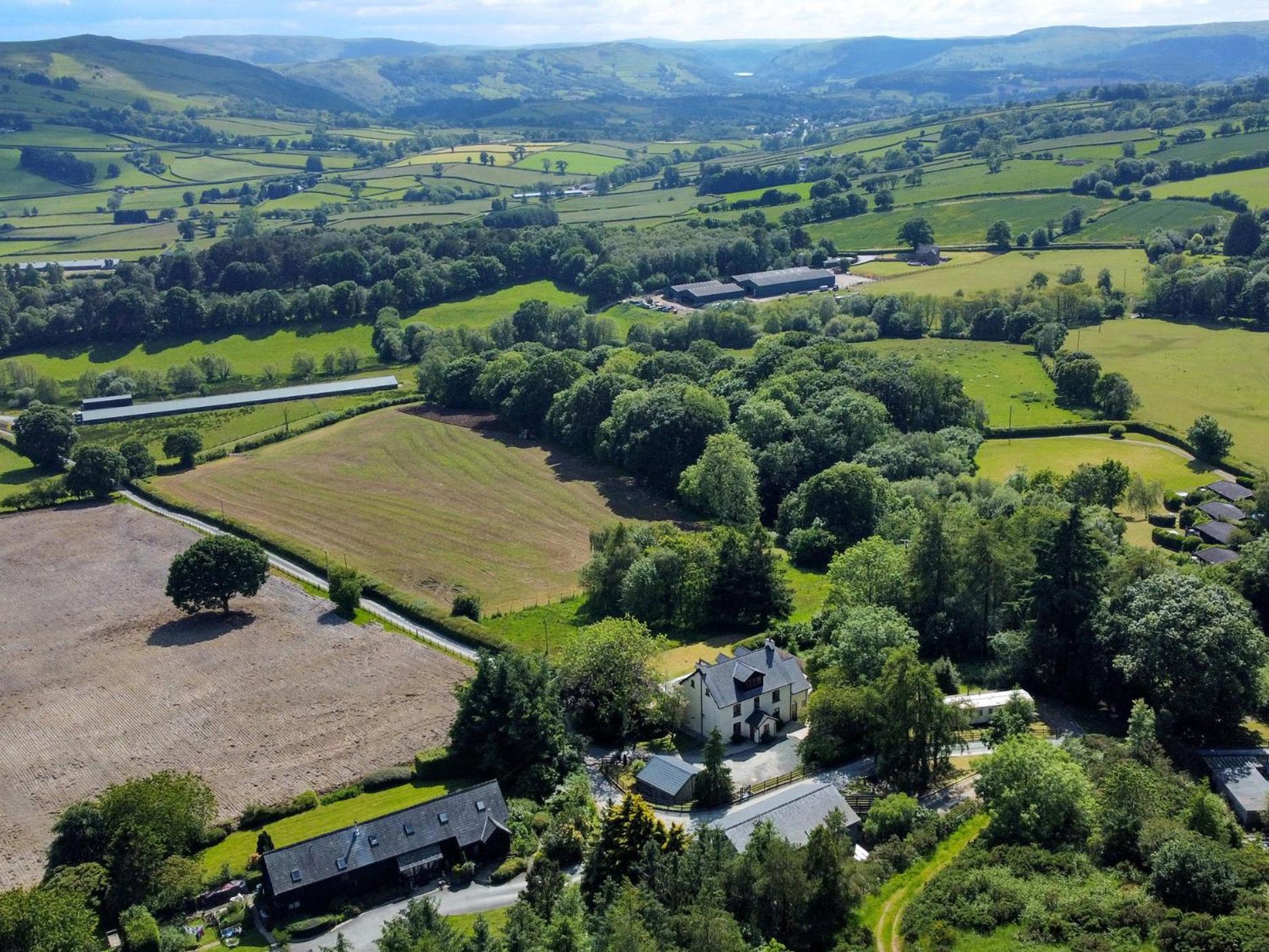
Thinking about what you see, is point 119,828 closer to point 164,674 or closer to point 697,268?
point 164,674

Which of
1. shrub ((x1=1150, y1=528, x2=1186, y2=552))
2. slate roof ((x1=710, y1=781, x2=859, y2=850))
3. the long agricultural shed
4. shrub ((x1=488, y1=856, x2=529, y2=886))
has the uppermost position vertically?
slate roof ((x1=710, y1=781, x2=859, y2=850))

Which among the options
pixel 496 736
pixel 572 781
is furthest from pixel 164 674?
pixel 572 781

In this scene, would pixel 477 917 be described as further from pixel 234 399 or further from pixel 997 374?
pixel 234 399

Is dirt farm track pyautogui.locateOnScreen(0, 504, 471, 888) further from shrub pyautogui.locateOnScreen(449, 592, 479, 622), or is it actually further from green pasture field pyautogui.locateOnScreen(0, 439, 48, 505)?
green pasture field pyautogui.locateOnScreen(0, 439, 48, 505)

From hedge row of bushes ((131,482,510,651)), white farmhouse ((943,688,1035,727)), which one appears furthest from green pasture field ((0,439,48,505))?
white farmhouse ((943,688,1035,727))

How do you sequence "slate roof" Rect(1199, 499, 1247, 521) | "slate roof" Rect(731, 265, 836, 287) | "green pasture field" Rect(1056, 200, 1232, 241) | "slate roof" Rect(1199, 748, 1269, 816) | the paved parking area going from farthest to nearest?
1. "green pasture field" Rect(1056, 200, 1232, 241)
2. "slate roof" Rect(731, 265, 836, 287)
3. "slate roof" Rect(1199, 499, 1247, 521)
4. the paved parking area
5. "slate roof" Rect(1199, 748, 1269, 816)

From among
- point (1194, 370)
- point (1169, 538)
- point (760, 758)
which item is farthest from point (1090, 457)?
point (760, 758)
